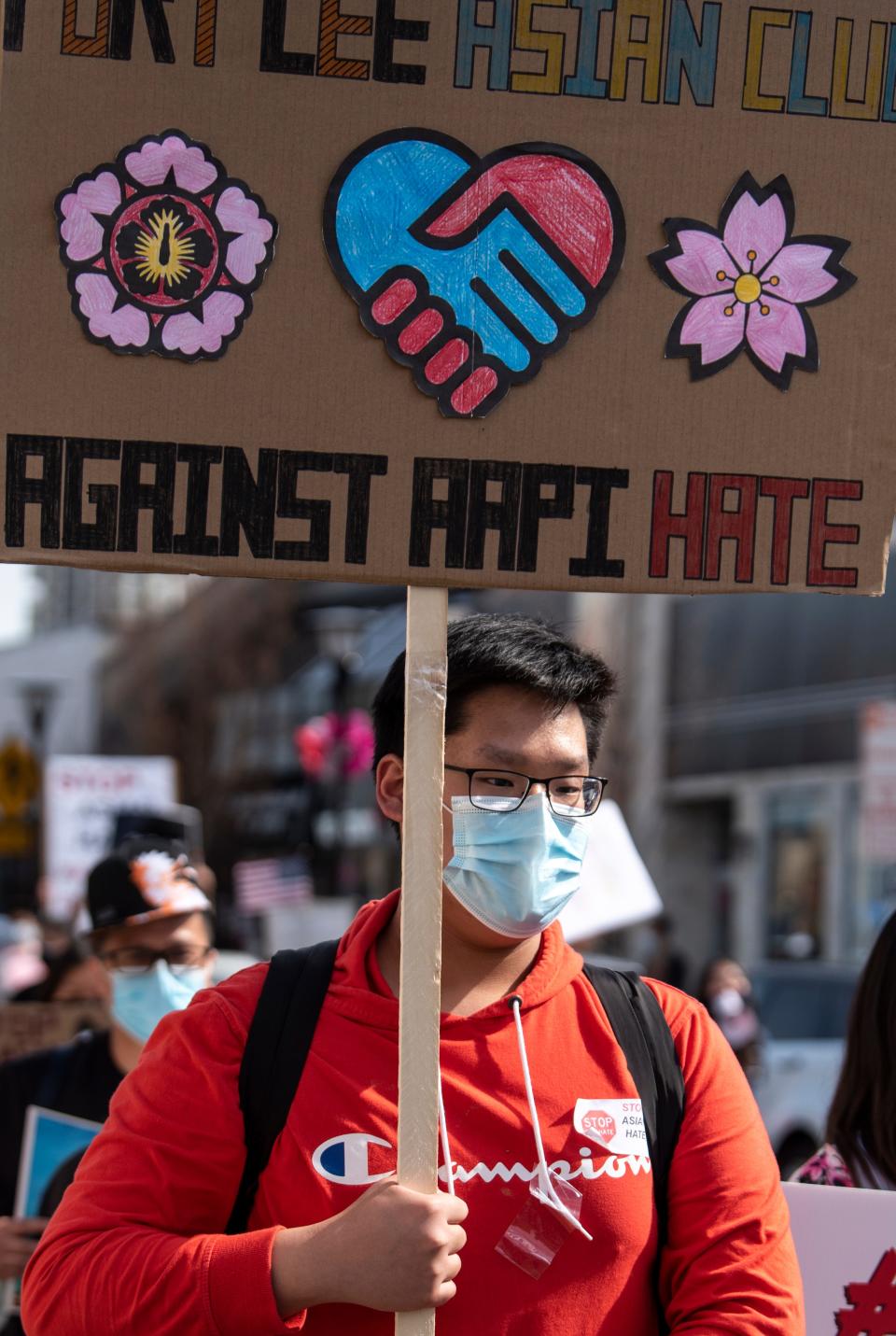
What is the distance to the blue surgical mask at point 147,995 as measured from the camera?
3.80m

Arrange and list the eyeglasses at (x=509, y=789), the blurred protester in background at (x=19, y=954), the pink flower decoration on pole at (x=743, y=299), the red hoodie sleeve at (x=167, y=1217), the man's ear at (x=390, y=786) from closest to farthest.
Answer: the red hoodie sleeve at (x=167, y=1217)
the pink flower decoration on pole at (x=743, y=299)
the eyeglasses at (x=509, y=789)
the man's ear at (x=390, y=786)
the blurred protester in background at (x=19, y=954)

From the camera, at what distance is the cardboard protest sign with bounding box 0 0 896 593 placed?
2.30 m

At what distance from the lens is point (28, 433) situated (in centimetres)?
230

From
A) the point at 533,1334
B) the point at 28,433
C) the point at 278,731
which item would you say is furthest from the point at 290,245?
the point at 278,731

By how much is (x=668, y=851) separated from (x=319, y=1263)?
22523 mm

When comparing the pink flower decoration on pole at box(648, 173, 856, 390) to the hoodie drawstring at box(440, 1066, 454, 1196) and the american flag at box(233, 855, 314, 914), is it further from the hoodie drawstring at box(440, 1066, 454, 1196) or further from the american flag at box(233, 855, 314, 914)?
the american flag at box(233, 855, 314, 914)

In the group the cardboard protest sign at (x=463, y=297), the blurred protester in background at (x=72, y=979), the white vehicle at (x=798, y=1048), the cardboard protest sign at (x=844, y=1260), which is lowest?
the white vehicle at (x=798, y=1048)

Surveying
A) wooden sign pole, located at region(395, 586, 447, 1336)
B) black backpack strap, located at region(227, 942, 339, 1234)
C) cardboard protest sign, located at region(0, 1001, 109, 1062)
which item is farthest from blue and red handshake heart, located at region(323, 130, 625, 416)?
cardboard protest sign, located at region(0, 1001, 109, 1062)

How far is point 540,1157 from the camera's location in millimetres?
2285

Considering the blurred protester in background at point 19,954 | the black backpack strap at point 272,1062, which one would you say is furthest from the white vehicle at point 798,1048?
the black backpack strap at point 272,1062

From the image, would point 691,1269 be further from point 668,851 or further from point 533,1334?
point 668,851

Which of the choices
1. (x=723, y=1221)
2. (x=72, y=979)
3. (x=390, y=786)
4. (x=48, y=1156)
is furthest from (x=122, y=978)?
(x=72, y=979)

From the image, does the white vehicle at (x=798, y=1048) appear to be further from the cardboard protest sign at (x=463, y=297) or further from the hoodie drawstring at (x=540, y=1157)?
the cardboard protest sign at (x=463, y=297)

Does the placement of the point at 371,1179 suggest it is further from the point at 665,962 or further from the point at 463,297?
the point at 665,962
